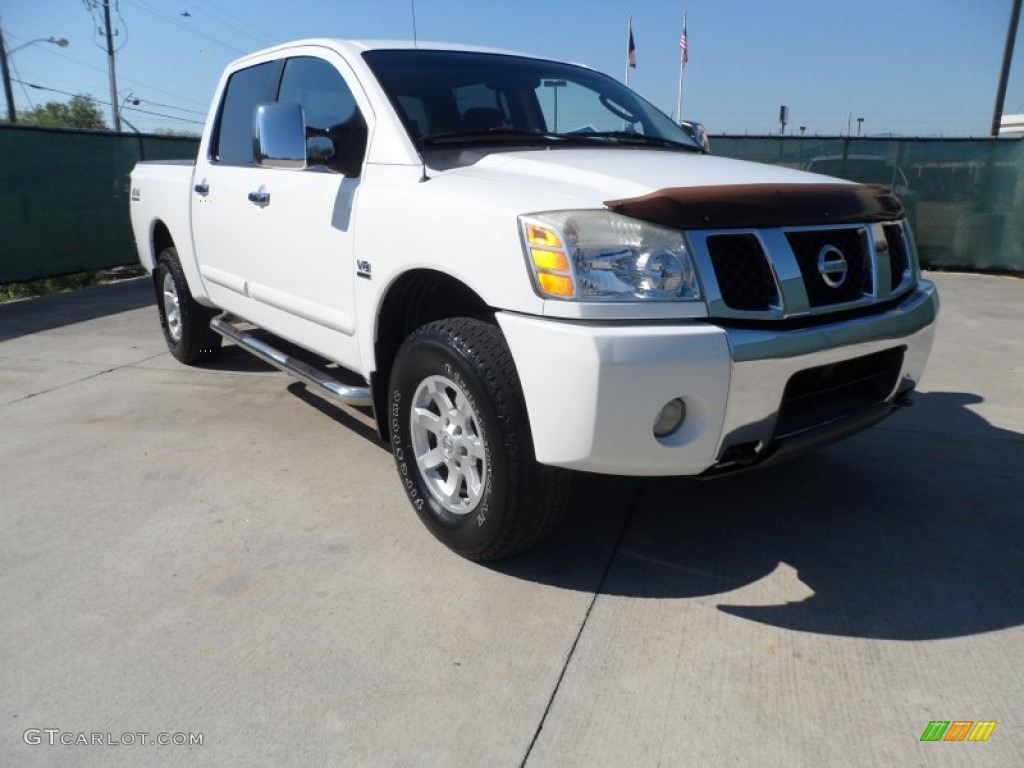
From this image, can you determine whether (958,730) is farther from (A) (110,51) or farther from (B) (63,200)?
(A) (110,51)

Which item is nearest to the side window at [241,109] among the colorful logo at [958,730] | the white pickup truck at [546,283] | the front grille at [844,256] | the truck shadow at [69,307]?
the white pickup truck at [546,283]

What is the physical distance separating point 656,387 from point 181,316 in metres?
4.14

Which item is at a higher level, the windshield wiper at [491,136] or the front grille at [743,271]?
the windshield wiper at [491,136]

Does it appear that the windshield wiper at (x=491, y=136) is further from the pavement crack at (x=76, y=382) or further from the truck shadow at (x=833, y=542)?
the pavement crack at (x=76, y=382)

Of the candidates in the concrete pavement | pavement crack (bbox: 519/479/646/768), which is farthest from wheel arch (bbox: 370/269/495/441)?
pavement crack (bbox: 519/479/646/768)

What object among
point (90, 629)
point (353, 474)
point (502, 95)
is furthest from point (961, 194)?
point (90, 629)

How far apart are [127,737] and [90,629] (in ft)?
1.93

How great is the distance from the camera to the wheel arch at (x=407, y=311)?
2.98 metres

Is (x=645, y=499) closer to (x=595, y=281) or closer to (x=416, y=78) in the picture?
(x=595, y=281)

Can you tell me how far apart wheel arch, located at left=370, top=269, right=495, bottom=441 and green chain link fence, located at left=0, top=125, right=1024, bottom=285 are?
772 centimetres

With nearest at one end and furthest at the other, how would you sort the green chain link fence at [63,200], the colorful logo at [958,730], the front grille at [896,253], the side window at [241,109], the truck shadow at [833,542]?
the colorful logo at [958,730] → the truck shadow at [833,542] → the front grille at [896,253] → the side window at [241,109] → the green chain link fence at [63,200]

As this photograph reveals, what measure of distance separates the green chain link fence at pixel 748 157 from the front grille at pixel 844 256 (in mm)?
9141

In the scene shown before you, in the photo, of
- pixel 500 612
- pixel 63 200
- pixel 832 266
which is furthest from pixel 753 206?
pixel 63 200

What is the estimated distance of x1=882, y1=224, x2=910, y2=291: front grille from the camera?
9.65ft
